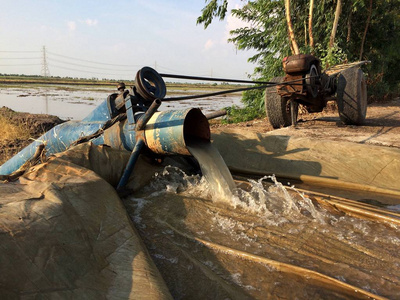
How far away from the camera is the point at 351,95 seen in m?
6.30

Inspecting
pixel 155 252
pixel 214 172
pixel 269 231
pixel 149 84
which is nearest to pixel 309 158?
pixel 214 172

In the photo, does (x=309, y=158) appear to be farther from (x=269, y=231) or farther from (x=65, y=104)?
(x=65, y=104)

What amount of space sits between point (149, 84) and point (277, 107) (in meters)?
3.90

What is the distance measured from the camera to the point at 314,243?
90.7 inches

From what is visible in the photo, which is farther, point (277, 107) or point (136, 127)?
point (277, 107)

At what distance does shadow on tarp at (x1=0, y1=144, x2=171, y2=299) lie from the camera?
1.39 metres

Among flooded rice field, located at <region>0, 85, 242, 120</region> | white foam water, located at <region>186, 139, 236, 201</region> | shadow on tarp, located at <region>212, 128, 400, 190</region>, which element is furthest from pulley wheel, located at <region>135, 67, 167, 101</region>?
flooded rice field, located at <region>0, 85, 242, 120</region>

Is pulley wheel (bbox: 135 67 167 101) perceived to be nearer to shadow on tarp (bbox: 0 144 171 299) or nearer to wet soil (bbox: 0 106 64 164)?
shadow on tarp (bbox: 0 144 171 299)

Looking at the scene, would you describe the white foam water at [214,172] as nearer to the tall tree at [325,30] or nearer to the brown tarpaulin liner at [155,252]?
the brown tarpaulin liner at [155,252]

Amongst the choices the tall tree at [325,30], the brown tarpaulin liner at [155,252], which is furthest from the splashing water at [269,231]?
the tall tree at [325,30]

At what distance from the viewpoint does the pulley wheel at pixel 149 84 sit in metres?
3.38

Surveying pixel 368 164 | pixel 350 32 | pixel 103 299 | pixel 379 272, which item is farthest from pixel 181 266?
pixel 350 32

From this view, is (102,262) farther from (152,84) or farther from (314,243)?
(152,84)

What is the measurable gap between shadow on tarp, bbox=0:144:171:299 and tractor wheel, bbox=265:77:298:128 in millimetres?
5122
